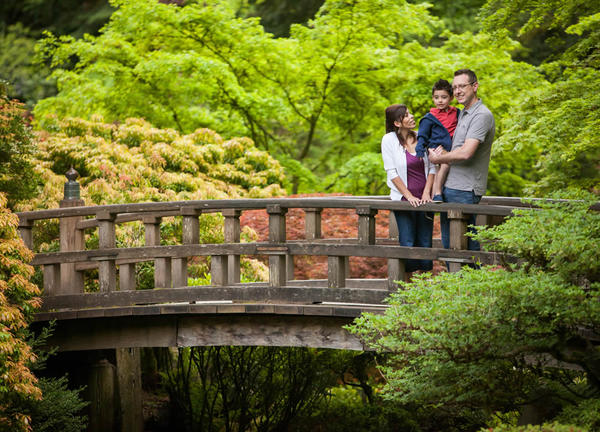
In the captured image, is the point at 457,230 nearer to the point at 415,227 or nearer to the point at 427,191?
the point at 427,191

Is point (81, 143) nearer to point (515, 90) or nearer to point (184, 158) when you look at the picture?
point (184, 158)

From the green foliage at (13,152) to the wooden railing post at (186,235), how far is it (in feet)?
8.13

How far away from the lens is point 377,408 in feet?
37.2

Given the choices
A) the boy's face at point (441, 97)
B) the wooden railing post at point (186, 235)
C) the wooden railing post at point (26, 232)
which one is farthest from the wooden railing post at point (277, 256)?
the wooden railing post at point (26, 232)

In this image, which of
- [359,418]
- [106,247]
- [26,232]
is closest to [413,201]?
[106,247]

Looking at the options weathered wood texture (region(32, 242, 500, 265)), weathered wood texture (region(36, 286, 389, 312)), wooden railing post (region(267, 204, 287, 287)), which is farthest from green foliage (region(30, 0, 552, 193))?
wooden railing post (region(267, 204, 287, 287))

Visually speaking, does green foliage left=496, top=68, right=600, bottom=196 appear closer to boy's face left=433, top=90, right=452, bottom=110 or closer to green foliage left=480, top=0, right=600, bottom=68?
green foliage left=480, top=0, right=600, bottom=68

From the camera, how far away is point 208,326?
8.77 meters

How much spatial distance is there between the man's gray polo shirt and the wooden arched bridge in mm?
387

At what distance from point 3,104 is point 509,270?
6342mm

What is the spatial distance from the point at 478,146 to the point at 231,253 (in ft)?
8.85

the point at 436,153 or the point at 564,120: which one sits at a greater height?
the point at 564,120

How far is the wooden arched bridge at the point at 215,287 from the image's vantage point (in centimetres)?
788

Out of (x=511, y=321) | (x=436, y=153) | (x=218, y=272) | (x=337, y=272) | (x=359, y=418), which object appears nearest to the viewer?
(x=511, y=321)
